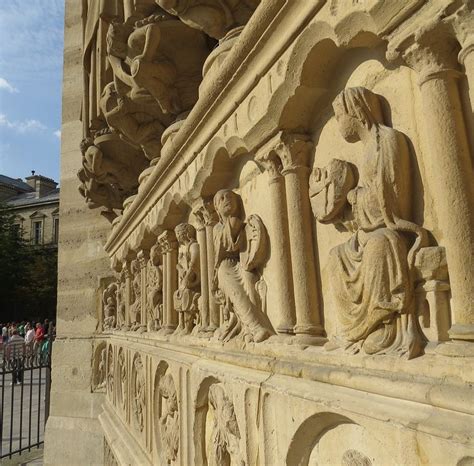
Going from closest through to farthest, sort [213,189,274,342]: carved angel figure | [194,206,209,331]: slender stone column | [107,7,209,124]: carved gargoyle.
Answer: [213,189,274,342]: carved angel figure, [194,206,209,331]: slender stone column, [107,7,209,124]: carved gargoyle

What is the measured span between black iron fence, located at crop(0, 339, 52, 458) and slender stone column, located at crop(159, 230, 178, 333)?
2.95 m

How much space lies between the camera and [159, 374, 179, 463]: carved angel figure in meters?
2.50

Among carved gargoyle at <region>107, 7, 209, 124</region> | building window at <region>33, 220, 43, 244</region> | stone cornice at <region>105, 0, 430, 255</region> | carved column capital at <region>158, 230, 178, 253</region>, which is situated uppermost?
building window at <region>33, 220, 43, 244</region>

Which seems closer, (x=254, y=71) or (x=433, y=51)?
(x=433, y=51)

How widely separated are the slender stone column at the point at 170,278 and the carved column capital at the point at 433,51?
2.06 m

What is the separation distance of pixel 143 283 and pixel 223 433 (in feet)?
7.05

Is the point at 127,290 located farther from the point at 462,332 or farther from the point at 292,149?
the point at 462,332

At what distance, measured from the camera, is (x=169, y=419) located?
8.65 feet

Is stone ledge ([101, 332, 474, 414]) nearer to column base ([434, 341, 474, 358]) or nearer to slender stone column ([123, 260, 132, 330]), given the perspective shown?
column base ([434, 341, 474, 358])

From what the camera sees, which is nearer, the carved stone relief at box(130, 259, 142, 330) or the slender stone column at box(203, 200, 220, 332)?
the slender stone column at box(203, 200, 220, 332)

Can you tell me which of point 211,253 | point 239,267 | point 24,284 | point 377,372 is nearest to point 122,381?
point 211,253

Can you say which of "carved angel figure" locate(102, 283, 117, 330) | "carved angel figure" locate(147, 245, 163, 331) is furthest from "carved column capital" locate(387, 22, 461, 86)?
"carved angel figure" locate(102, 283, 117, 330)

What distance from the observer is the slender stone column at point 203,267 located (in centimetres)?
227

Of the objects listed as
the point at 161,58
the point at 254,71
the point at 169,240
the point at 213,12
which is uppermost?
the point at 161,58
